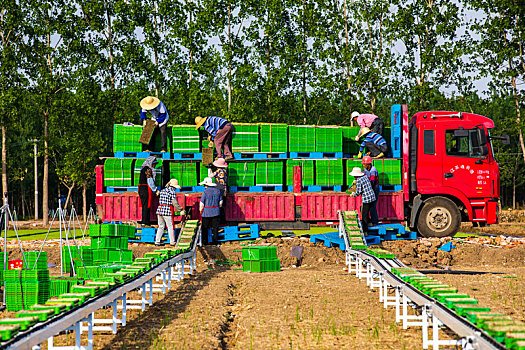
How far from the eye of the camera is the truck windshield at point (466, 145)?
17.6 m

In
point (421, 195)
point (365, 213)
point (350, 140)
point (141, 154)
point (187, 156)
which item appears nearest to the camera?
point (365, 213)

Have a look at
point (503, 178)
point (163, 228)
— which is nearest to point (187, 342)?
point (163, 228)

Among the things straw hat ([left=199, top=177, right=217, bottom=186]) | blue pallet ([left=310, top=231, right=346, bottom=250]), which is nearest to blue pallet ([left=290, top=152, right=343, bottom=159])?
blue pallet ([left=310, top=231, right=346, bottom=250])

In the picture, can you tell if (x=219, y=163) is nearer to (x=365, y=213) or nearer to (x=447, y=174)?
(x=365, y=213)

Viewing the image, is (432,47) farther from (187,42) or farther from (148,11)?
(148,11)

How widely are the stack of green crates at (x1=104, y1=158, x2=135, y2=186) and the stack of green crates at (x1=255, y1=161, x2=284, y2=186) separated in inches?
153

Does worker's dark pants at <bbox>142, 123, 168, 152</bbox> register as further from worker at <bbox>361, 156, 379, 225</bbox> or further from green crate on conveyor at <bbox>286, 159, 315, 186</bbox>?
worker at <bbox>361, 156, 379, 225</bbox>

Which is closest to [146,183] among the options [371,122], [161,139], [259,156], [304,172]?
[161,139]

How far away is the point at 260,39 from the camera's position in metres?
32.2

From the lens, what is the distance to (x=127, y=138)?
18.3 metres

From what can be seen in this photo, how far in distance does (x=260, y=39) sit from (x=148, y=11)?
20.3 ft

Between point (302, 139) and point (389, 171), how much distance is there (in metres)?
2.85

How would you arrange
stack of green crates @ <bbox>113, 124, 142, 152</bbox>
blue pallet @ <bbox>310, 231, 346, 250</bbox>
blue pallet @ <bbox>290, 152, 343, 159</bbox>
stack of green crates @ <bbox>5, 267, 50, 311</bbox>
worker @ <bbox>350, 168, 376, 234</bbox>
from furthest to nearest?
1. blue pallet @ <bbox>290, 152, 343, 159</bbox>
2. stack of green crates @ <bbox>113, 124, 142, 152</bbox>
3. blue pallet @ <bbox>310, 231, 346, 250</bbox>
4. worker @ <bbox>350, 168, 376, 234</bbox>
5. stack of green crates @ <bbox>5, 267, 50, 311</bbox>

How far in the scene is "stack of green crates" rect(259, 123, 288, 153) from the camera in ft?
60.7
